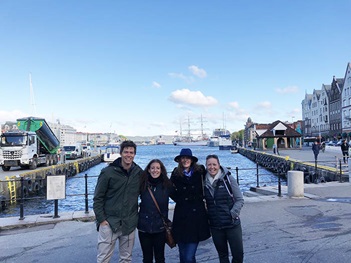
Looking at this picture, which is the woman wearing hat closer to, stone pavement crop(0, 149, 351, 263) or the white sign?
stone pavement crop(0, 149, 351, 263)

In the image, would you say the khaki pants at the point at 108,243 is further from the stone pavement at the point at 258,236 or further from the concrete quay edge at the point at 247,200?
the concrete quay edge at the point at 247,200

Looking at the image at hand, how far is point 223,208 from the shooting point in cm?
393

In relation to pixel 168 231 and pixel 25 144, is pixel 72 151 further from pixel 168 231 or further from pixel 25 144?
pixel 168 231

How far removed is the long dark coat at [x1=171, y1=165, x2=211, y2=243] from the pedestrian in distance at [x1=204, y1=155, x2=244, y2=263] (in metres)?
0.11

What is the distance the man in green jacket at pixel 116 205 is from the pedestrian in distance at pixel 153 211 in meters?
0.11

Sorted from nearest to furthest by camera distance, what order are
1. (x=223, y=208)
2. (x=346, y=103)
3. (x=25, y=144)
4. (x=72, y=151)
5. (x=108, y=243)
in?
(x=108, y=243)
(x=223, y=208)
(x=25, y=144)
(x=72, y=151)
(x=346, y=103)

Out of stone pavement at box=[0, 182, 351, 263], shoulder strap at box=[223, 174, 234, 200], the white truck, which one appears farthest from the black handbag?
the white truck

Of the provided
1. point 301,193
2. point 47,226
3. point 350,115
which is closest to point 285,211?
point 301,193

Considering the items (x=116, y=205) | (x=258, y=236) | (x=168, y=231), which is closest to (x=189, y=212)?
(x=168, y=231)

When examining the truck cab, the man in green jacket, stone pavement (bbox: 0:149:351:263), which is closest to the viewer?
the man in green jacket

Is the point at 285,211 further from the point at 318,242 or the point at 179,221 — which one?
the point at 179,221

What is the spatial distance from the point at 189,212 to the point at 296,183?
762cm

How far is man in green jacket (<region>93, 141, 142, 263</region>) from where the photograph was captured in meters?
3.79

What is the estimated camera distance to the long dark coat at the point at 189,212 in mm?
3871
